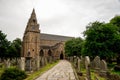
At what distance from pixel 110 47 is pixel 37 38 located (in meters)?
44.2

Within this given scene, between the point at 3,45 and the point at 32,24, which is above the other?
the point at 32,24

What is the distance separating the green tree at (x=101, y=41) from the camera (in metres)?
28.6

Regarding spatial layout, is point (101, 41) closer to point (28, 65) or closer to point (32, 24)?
point (28, 65)

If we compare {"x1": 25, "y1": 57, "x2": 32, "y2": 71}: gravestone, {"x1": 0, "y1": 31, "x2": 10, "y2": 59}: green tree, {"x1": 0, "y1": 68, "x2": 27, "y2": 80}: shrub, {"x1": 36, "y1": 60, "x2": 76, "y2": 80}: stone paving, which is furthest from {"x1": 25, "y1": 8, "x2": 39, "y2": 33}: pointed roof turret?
{"x1": 0, "y1": 68, "x2": 27, "y2": 80}: shrub

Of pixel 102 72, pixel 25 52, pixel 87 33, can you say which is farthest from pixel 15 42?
pixel 102 72

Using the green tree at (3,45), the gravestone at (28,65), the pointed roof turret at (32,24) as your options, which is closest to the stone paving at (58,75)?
the gravestone at (28,65)

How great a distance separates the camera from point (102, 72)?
58.9 feet

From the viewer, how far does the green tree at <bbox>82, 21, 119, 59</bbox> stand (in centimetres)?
2862

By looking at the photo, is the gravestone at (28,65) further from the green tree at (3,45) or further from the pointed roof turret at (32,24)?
the pointed roof turret at (32,24)

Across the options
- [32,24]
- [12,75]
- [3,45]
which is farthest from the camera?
[32,24]

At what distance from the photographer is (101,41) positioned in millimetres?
29688

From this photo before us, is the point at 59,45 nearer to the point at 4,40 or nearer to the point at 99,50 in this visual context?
the point at 4,40

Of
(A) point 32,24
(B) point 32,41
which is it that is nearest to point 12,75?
(B) point 32,41

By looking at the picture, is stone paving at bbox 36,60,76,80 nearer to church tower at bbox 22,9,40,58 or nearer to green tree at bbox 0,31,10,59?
green tree at bbox 0,31,10,59
